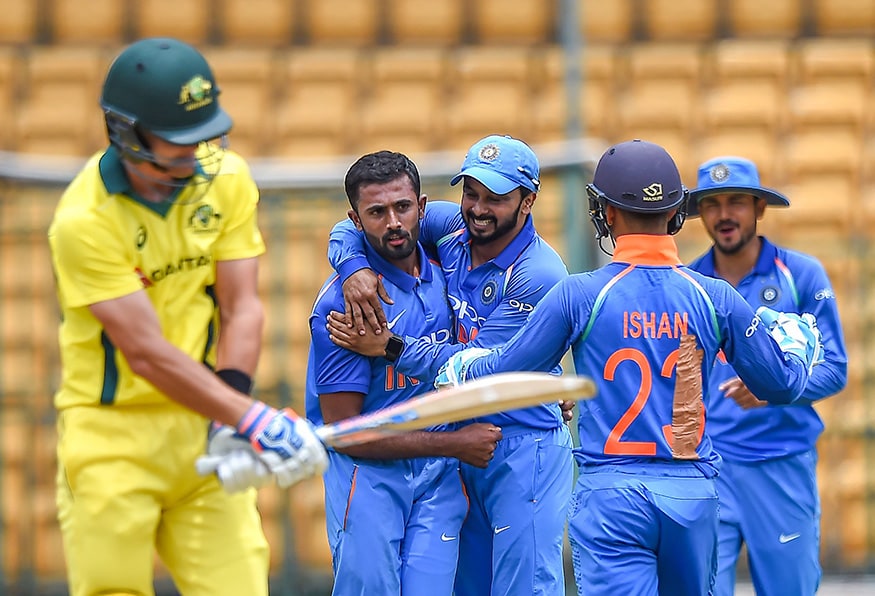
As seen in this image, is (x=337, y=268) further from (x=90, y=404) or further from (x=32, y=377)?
(x=32, y=377)

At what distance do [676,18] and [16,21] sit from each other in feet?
13.1

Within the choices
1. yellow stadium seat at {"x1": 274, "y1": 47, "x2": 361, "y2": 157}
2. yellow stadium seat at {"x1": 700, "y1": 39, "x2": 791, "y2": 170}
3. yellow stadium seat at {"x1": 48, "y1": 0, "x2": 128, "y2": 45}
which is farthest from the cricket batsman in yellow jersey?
yellow stadium seat at {"x1": 700, "y1": 39, "x2": 791, "y2": 170}

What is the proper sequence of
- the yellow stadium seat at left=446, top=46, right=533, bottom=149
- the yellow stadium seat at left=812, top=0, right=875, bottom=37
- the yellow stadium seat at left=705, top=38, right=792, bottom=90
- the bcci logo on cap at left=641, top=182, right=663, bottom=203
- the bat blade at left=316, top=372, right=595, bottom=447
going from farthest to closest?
1. the yellow stadium seat at left=812, top=0, right=875, bottom=37
2. the yellow stadium seat at left=705, top=38, right=792, bottom=90
3. the yellow stadium seat at left=446, top=46, right=533, bottom=149
4. the bcci logo on cap at left=641, top=182, right=663, bottom=203
5. the bat blade at left=316, top=372, right=595, bottom=447

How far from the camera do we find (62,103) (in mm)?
8773

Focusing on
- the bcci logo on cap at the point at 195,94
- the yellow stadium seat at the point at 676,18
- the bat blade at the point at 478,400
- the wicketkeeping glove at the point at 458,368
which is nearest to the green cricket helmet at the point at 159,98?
the bcci logo on cap at the point at 195,94

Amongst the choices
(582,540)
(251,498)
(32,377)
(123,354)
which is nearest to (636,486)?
(582,540)

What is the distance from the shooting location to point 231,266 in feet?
12.7

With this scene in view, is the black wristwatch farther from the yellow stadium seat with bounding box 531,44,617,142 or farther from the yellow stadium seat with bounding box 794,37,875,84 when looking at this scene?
the yellow stadium seat with bounding box 794,37,875,84

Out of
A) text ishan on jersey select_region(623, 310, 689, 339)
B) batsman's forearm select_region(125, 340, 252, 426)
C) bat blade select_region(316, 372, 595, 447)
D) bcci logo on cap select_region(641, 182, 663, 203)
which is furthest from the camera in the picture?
bcci logo on cap select_region(641, 182, 663, 203)

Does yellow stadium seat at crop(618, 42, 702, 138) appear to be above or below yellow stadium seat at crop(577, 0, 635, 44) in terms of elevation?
below

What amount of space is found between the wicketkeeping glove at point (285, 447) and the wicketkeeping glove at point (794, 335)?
1.46 meters

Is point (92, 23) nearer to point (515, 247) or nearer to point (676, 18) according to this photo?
point (676, 18)

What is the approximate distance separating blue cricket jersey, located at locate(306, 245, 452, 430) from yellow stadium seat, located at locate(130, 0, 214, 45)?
15.8 feet

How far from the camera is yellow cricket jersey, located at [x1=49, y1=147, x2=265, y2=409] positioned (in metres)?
3.65
